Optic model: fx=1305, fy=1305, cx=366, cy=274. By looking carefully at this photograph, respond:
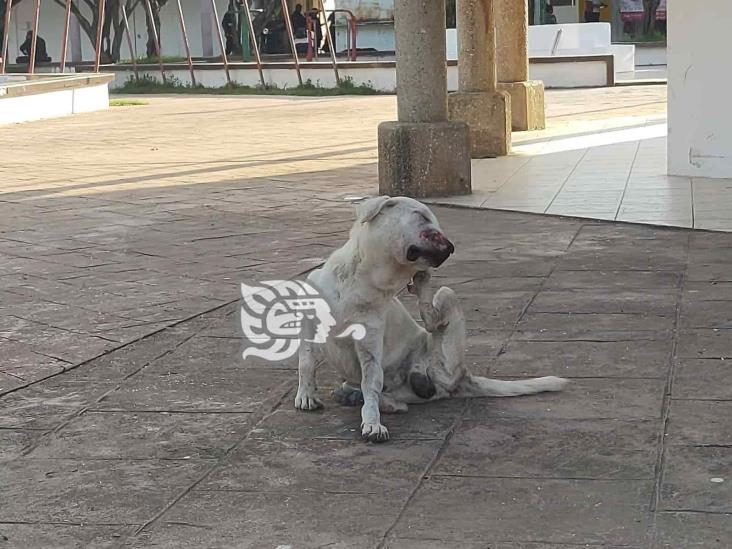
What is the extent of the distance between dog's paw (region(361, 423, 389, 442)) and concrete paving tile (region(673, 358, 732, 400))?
113cm

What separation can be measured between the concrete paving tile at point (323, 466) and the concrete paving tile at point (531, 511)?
150 millimetres

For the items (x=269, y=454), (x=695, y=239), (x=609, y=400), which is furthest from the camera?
(x=695, y=239)

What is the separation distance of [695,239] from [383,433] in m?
4.14

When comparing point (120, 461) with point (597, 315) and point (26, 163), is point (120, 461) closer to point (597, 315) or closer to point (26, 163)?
point (597, 315)

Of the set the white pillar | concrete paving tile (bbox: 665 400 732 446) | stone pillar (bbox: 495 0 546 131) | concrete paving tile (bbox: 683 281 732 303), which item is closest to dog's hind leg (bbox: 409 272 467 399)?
concrete paving tile (bbox: 665 400 732 446)

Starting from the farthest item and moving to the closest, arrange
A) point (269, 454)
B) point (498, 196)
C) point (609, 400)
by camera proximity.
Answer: point (498, 196) < point (609, 400) < point (269, 454)

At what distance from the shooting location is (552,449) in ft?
13.9

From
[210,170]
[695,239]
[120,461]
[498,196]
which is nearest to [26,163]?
[210,170]

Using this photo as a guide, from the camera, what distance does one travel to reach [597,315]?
604 cm

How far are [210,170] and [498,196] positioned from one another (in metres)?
3.58

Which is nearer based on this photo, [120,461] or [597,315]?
[120,461]

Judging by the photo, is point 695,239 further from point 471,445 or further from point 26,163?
point 26,163
